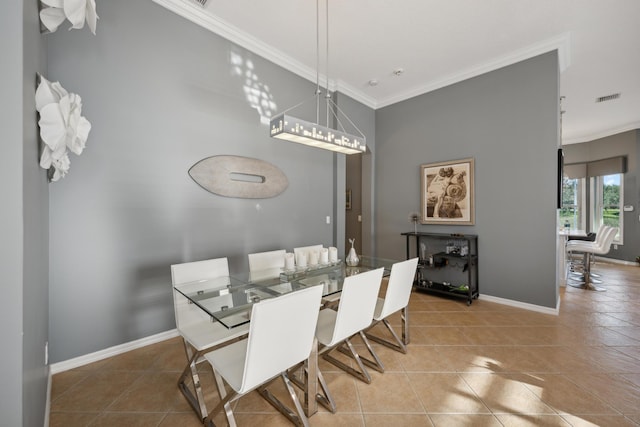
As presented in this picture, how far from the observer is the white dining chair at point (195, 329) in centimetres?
169

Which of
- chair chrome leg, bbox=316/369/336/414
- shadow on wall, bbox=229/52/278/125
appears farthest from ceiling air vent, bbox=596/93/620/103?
chair chrome leg, bbox=316/369/336/414

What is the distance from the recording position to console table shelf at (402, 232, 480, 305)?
3711mm

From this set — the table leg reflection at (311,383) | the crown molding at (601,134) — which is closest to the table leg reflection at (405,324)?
the table leg reflection at (311,383)

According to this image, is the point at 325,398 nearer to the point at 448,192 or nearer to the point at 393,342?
the point at 393,342

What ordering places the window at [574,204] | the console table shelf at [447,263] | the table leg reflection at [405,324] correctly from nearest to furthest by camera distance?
the table leg reflection at [405,324] < the console table shelf at [447,263] < the window at [574,204]

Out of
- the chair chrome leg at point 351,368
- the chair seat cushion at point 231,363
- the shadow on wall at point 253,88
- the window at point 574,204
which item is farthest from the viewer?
the window at point 574,204

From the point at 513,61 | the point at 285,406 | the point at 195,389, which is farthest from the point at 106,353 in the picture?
the point at 513,61

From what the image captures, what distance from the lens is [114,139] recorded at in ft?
7.46

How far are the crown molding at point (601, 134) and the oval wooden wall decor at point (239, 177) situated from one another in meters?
7.93

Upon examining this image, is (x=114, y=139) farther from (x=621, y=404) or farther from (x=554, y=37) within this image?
(x=554, y=37)

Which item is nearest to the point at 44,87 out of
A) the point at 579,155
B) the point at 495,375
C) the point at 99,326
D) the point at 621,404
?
the point at 99,326

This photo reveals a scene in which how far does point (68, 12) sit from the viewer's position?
1.19 m

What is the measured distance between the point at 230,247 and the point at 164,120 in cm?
145

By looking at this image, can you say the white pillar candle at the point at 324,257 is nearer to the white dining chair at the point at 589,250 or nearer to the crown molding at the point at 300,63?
the crown molding at the point at 300,63
